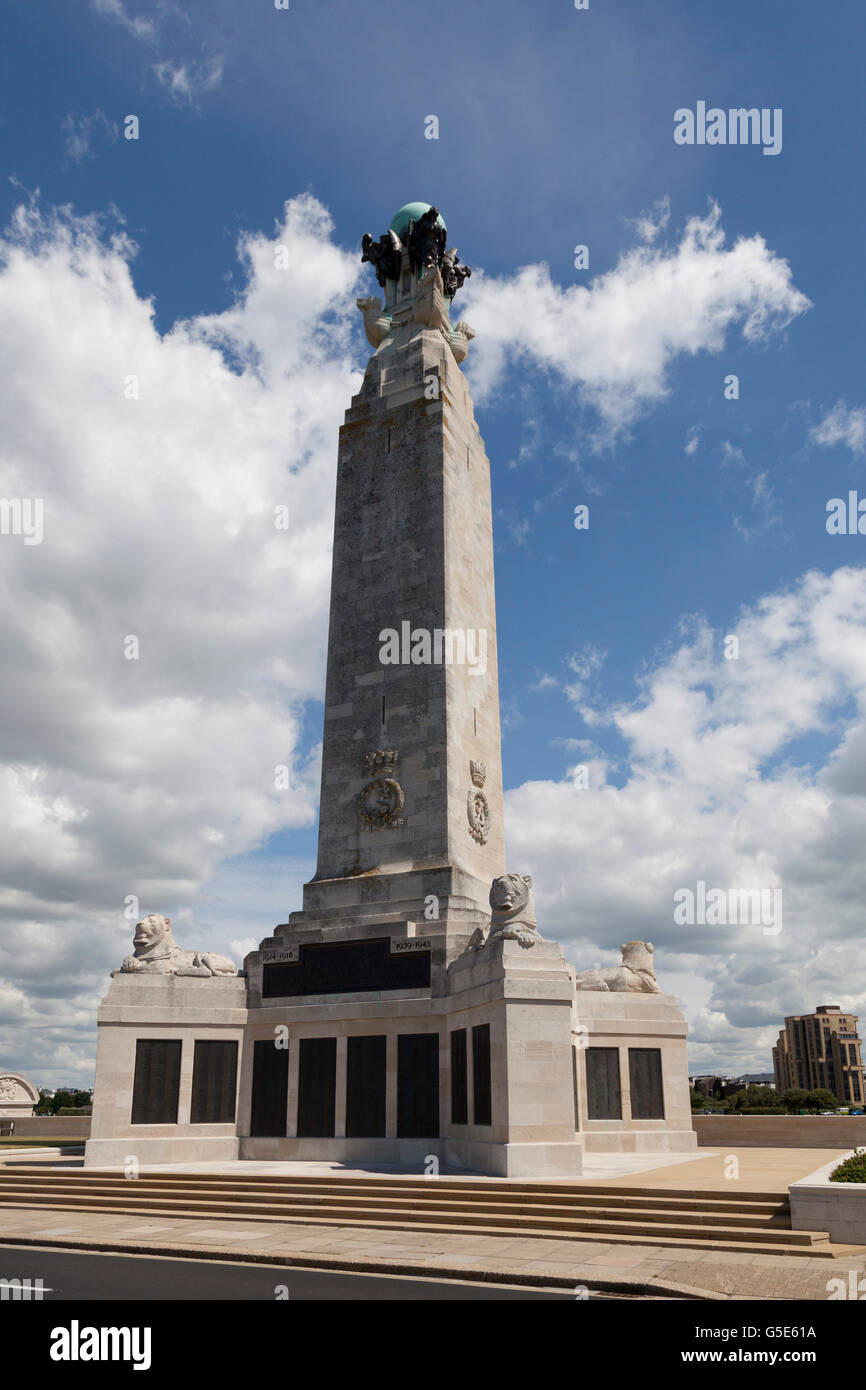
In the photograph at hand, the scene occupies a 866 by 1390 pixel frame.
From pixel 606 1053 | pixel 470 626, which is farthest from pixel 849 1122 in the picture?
pixel 470 626

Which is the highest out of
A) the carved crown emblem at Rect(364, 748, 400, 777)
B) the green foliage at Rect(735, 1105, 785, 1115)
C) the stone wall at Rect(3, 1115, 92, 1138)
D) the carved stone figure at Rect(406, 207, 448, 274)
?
the carved stone figure at Rect(406, 207, 448, 274)

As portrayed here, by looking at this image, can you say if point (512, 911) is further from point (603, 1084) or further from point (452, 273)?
point (452, 273)

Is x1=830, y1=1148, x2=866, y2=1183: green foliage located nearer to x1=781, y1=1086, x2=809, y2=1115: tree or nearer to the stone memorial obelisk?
the stone memorial obelisk

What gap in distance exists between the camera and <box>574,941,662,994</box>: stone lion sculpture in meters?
30.9

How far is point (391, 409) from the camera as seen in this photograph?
38.0 m

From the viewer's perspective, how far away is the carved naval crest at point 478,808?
32.6m

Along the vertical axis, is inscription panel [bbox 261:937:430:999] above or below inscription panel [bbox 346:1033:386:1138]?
above

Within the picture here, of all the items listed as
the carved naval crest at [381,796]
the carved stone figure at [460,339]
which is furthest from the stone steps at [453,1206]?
the carved stone figure at [460,339]

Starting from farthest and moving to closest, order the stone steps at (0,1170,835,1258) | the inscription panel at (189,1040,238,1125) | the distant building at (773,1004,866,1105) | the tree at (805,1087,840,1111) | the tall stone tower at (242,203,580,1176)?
the distant building at (773,1004,866,1105)
the tree at (805,1087,840,1111)
the inscription panel at (189,1040,238,1125)
the tall stone tower at (242,203,580,1176)
the stone steps at (0,1170,835,1258)

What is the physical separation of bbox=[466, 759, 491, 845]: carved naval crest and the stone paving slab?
15.2 m

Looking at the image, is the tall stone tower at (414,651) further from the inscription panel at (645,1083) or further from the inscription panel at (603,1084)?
the inscription panel at (645,1083)

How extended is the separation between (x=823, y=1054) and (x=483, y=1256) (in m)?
166

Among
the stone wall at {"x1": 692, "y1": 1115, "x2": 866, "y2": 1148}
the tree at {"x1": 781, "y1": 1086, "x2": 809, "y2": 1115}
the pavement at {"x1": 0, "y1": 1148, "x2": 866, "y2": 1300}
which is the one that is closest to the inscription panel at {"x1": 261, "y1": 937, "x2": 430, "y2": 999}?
the pavement at {"x1": 0, "y1": 1148, "x2": 866, "y2": 1300}

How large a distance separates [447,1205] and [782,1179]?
6668mm
